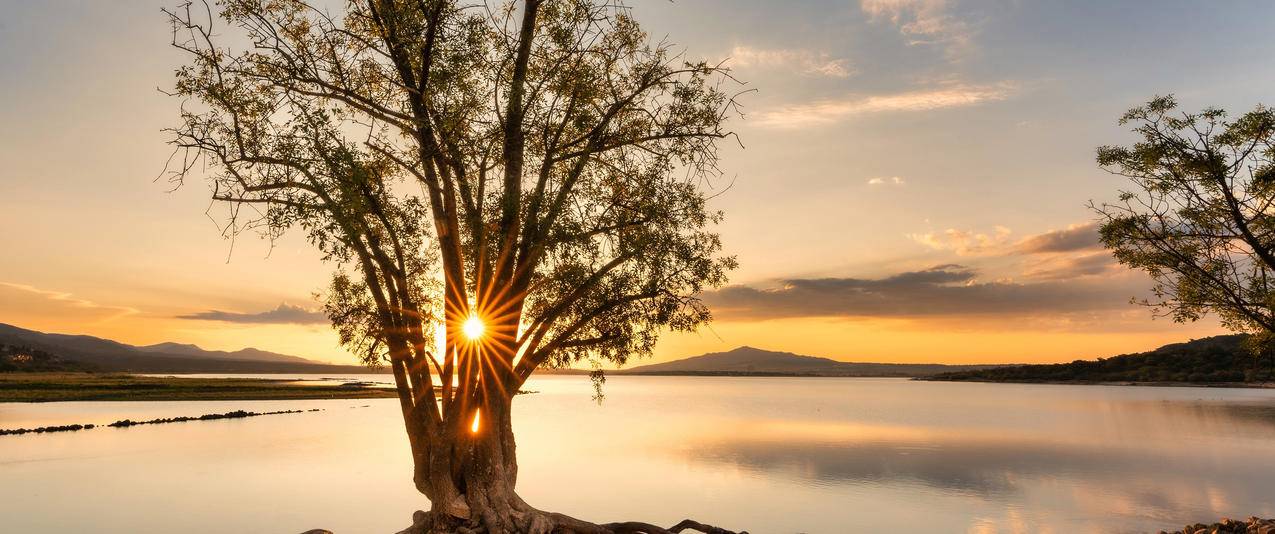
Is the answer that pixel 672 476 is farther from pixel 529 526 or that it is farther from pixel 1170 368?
pixel 1170 368

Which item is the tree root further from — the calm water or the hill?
the hill

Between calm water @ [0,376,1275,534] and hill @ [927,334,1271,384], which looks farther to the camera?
hill @ [927,334,1271,384]

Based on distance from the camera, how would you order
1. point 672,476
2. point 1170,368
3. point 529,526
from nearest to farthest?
point 529,526, point 672,476, point 1170,368

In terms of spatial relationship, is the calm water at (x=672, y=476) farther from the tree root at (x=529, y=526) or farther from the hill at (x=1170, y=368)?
the hill at (x=1170, y=368)

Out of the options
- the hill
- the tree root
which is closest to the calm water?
the tree root

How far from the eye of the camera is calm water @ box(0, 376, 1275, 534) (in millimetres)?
23594

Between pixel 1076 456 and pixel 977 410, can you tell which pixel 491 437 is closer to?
pixel 1076 456

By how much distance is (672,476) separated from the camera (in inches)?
1307

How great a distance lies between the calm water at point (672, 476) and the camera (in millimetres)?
23594

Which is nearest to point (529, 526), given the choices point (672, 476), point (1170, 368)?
point (672, 476)

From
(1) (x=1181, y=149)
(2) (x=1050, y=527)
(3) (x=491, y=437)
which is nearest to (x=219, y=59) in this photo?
(3) (x=491, y=437)

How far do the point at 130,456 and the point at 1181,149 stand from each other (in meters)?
39.2

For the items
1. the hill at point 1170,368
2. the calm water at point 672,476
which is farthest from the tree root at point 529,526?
the hill at point 1170,368

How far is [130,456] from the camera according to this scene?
109 feet
